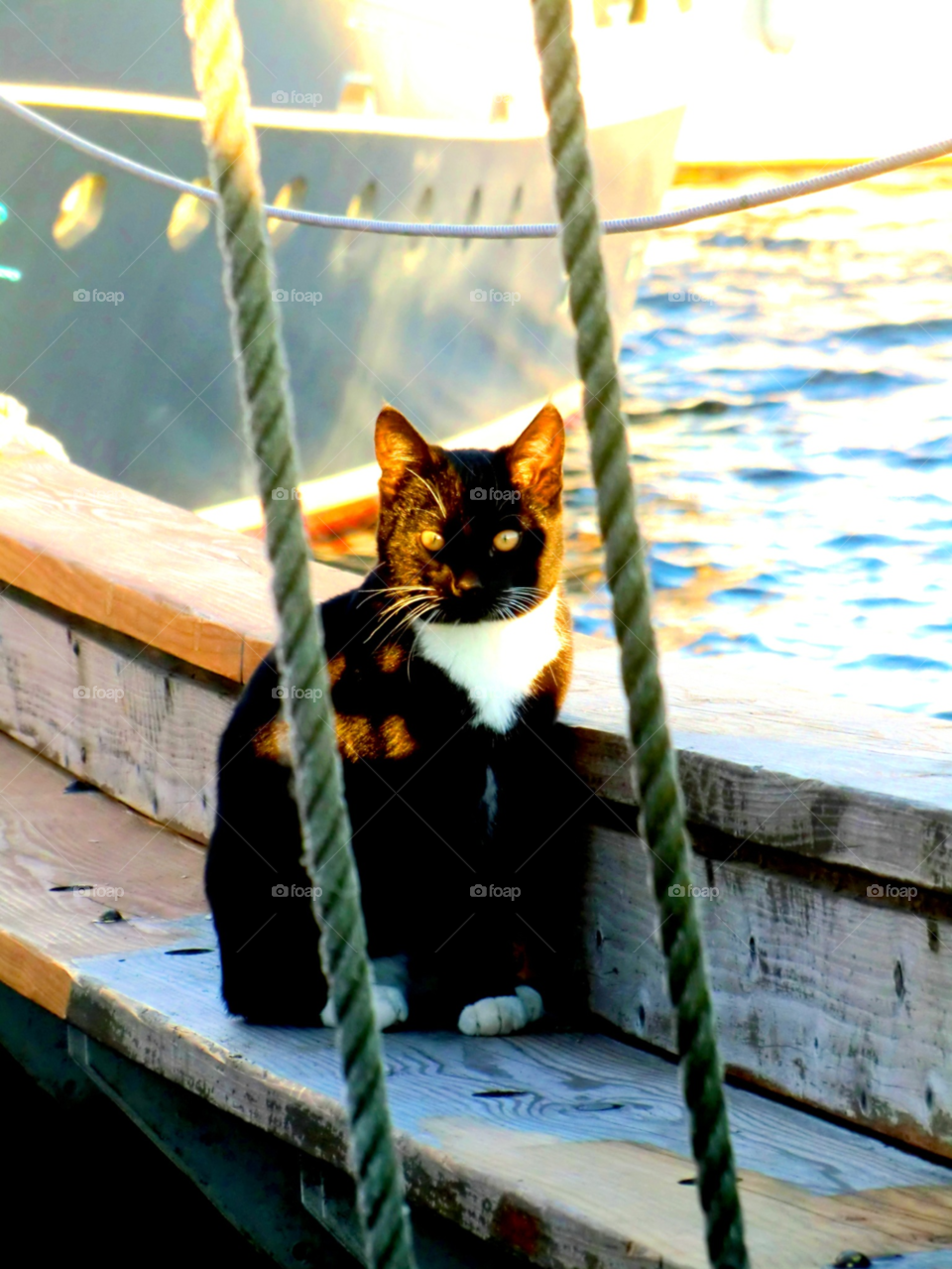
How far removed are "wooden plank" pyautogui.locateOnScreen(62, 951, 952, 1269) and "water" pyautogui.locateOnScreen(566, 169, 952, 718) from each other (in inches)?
31.0

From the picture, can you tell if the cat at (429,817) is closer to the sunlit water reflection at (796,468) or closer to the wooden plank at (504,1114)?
the wooden plank at (504,1114)

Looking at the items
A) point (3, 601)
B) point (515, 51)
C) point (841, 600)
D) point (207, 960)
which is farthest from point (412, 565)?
point (515, 51)

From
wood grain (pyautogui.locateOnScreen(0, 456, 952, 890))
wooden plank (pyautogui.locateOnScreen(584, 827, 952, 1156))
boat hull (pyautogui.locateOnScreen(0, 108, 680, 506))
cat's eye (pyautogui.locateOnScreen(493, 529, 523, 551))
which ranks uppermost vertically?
boat hull (pyautogui.locateOnScreen(0, 108, 680, 506))

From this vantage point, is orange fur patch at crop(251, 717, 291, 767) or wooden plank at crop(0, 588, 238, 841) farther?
wooden plank at crop(0, 588, 238, 841)

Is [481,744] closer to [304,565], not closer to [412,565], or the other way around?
[412,565]

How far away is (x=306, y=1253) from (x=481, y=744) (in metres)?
0.56

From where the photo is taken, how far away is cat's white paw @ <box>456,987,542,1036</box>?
153 cm

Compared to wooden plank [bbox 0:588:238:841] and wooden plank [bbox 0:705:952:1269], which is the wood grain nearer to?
wooden plank [bbox 0:588:238:841]

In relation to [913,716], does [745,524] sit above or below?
above

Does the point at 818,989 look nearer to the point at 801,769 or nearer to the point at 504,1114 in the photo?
the point at 801,769

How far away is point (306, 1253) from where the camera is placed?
145 centimetres

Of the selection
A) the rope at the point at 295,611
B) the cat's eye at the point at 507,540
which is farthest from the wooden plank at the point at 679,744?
the rope at the point at 295,611

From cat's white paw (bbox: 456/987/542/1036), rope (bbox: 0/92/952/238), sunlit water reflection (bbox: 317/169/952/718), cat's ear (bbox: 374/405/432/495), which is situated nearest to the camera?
rope (bbox: 0/92/952/238)

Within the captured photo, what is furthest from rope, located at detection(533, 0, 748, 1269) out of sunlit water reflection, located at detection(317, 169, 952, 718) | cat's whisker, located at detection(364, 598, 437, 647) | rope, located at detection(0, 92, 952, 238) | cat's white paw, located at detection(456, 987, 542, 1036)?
sunlit water reflection, located at detection(317, 169, 952, 718)
